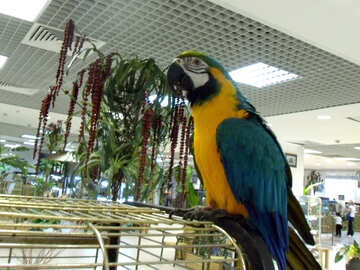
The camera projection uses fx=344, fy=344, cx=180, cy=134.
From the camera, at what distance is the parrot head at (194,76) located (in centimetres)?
120

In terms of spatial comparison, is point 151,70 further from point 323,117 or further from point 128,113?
point 323,117

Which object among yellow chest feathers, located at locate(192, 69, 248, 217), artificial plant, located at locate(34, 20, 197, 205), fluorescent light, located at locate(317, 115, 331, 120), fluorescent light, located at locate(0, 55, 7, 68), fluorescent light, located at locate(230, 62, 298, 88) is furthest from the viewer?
fluorescent light, located at locate(317, 115, 331, 120)

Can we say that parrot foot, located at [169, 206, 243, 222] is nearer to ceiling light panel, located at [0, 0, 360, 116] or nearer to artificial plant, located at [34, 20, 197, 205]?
artificial plant, located at [34, 20, 197, 205]

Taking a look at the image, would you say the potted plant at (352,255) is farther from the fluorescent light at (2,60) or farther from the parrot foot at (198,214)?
the fluorescent light at (2,60)

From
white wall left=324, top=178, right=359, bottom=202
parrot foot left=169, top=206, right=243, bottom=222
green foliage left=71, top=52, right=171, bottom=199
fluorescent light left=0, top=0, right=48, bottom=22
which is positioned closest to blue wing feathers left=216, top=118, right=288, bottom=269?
parrot foot left=169, top=206, right=243, bottom=222

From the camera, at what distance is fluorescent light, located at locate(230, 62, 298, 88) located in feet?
9.41

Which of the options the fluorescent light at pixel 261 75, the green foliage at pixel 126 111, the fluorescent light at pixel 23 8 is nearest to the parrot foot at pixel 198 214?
the green foliage at pixel 126 111

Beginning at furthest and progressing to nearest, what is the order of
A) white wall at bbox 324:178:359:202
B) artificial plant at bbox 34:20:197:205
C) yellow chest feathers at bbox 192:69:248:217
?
white wall at bbox 324:178:359:202, artificial plant at bbox 34:20:197:205, yellow chest feathers at bbox 192:69:248:217

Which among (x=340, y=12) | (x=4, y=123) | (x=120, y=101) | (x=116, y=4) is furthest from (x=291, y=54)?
(x=4, y=123)

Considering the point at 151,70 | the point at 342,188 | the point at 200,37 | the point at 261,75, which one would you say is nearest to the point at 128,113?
the point at 151,70

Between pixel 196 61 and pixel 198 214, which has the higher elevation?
pixel 196 61

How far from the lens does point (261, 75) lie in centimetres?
304

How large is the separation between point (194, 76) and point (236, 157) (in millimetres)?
330

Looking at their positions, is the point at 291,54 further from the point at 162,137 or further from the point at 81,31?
the point at 81,31
